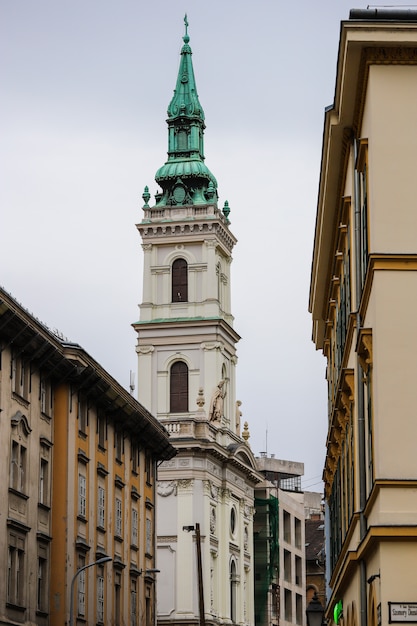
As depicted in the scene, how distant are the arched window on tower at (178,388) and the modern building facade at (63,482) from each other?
4301 centimetres

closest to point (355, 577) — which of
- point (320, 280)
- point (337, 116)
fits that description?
point (337, 116)

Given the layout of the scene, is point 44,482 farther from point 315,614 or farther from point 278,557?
point 278,557

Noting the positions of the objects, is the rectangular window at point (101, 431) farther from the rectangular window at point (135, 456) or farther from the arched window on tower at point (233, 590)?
the arched window on tower at point (233, 590)

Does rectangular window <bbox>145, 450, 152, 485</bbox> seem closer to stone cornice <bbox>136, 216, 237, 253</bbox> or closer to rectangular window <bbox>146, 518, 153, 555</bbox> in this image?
rectangular window <bbox>146, 518, 153, 555</bbox>

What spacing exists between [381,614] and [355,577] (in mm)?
5409

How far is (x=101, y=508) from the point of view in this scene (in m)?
56.6

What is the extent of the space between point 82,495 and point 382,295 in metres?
32.6

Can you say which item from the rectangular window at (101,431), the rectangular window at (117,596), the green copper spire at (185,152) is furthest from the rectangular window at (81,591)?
the green copper spire at (185,152)

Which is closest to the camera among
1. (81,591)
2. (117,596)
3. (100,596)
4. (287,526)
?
(81,591)

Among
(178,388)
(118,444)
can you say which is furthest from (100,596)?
(178,388)

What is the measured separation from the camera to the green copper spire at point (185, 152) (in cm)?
11500

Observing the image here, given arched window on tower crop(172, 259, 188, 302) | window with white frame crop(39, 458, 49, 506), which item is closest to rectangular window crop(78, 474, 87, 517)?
window with white frame crop(39, 458, 49, 506)

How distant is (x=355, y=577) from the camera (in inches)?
1049

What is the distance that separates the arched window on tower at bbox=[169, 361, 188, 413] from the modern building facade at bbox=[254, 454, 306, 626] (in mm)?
16369
